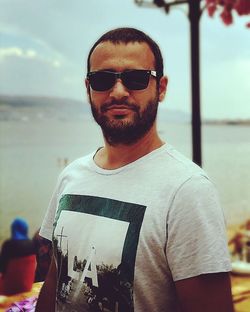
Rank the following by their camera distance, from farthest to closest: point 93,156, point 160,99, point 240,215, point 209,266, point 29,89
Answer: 1. point 29,89
2. point 240,215
3. point 93,156
4. point 160,99
5. point 209,266

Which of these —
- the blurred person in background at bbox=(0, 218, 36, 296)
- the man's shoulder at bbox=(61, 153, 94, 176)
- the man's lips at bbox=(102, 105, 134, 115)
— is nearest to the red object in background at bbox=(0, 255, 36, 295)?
the blurred person in background at bbox=(0, 218, 36, 296)

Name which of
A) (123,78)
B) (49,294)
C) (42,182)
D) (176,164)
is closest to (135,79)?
(123,78)

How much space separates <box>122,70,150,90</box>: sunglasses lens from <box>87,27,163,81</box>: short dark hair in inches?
2.8

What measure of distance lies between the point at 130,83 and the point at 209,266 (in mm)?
536

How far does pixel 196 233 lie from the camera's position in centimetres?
120

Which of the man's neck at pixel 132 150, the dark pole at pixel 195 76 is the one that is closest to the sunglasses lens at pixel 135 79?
the man's neck at pixel 132 150

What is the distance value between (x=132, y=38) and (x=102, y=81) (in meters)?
0.15

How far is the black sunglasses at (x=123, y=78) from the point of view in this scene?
4.56 ft

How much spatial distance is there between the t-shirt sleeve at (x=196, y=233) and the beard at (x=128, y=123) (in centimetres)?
25

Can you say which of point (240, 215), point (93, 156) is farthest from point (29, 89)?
point (93, 156)

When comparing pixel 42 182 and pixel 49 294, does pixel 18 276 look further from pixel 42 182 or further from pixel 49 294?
pixel 42 182

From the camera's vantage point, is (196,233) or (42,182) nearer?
(196,233)

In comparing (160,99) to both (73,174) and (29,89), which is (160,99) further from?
(29,89)

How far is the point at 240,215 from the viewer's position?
27859mm
